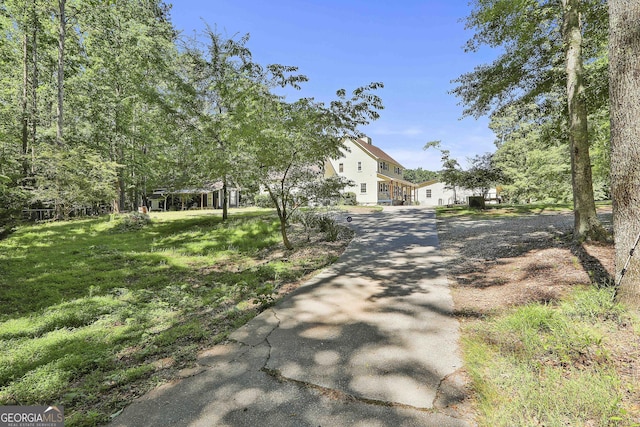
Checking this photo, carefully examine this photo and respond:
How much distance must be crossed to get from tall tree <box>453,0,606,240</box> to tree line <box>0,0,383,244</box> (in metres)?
3.24

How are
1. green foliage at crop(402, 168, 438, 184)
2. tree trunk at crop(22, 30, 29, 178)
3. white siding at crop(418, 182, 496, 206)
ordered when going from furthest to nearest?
green foliage at crop(402, 168, 438, 184), white siding at crop(418, 182, 496, 206), tree trunk at crop(22, 30, 29, 178)

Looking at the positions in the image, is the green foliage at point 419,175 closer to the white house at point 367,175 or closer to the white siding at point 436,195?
the white siding at point 436,195

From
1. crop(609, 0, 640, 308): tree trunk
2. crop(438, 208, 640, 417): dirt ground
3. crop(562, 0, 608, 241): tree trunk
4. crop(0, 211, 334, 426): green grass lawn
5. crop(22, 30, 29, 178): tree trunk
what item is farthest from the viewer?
crop(22, 30, 29, 178): tree trunk

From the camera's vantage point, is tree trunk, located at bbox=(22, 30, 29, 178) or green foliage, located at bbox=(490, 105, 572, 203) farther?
green foliage, located at bbox=(490, 105, 572, 203)

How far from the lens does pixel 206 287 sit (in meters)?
5.98

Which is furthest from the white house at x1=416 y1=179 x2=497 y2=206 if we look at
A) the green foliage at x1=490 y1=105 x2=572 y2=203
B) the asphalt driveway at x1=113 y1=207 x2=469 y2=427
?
the asphalt driveway at x1=113 y1=207 x2=469 y2=427

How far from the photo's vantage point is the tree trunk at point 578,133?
635cm

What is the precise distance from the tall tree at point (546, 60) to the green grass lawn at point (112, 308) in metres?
5.99

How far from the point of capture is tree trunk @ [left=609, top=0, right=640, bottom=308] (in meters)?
3.30

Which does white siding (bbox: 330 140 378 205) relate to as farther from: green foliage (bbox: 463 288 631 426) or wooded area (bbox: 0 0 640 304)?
green foliage (bbox: 463 288 631 426)

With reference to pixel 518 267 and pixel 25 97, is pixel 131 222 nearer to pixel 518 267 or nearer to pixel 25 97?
pixel 25 97

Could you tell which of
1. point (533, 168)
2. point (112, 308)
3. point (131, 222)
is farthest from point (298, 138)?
point (533, 168)

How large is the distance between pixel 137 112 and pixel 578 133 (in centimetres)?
2111

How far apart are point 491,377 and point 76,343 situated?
4.74m
